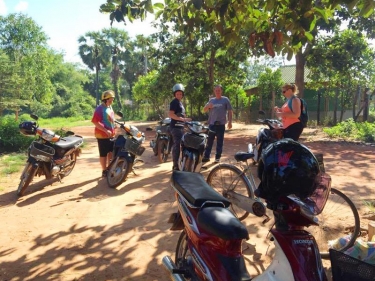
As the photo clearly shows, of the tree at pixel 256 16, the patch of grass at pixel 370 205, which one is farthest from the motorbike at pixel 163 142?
the patch of grass at pixel 370 205

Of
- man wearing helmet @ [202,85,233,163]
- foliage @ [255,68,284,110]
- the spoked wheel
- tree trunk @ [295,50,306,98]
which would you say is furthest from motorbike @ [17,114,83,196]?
foliage @ [255,68,284,110]

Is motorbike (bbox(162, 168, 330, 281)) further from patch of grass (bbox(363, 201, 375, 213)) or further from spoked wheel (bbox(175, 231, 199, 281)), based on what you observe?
patch of grass (bbox(363, 201, 375, 213))

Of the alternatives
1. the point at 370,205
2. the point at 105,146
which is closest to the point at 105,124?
the point at 105,146

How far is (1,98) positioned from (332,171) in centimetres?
2927

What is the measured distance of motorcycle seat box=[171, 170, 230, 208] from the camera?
2473 mm

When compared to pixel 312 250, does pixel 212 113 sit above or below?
above

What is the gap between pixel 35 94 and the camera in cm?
3784

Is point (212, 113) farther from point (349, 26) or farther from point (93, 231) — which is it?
point (349, 26)

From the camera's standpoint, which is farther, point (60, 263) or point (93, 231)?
point (93, 231)

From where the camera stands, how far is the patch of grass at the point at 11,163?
7.73 meters

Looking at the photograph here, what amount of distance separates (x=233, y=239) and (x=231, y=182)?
2112 mm

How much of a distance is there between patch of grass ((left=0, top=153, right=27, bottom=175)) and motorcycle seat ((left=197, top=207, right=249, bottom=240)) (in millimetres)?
6691

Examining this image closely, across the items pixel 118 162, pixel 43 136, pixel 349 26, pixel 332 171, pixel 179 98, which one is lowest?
pixel 332 171

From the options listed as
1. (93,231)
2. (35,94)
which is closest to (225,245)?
(93,231)
